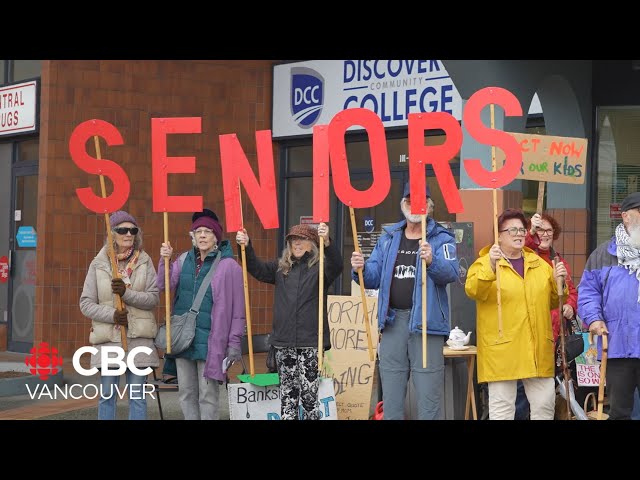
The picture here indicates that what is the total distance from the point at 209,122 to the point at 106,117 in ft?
4.61

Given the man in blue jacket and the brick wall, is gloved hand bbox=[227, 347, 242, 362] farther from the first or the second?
the brick wall

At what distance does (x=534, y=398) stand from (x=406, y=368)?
33.9 inches

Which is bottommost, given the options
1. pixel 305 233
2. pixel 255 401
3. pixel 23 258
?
pixel 255 401

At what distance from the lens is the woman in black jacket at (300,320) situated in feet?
22.4

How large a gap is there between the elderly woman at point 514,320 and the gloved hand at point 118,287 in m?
2.33

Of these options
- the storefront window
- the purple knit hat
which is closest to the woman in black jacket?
the purple knit hat

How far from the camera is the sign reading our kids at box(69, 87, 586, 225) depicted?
21.9 feet

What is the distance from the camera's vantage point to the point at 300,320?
6832 millimetres

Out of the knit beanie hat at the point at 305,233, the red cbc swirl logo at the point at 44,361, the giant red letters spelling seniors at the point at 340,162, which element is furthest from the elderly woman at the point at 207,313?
the red cbc swirl logo at the point at 44,361

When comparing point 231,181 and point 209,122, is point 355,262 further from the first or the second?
point 209,122

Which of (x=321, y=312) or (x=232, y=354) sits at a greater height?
(x=321, y=312)

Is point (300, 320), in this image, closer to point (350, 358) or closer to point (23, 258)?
point (350, 358)

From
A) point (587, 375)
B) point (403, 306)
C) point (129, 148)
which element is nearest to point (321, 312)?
point (403, 306)

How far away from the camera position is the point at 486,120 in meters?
8.20
